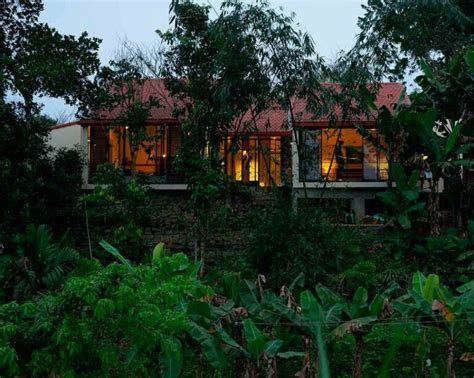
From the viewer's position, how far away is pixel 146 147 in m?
17.5

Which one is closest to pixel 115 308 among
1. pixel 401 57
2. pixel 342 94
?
pixel 342 94

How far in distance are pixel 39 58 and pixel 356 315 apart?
9.13 meters

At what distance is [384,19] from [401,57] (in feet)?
10.4

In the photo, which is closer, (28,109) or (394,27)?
(394,27)

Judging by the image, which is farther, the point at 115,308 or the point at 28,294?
the point at 28,294

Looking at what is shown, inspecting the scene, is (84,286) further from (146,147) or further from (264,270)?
(146,147)

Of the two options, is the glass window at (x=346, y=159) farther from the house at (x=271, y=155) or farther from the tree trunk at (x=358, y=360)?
the tree trunk at (x=358, y=360)

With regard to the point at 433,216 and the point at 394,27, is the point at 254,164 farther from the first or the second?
the point at 433,216

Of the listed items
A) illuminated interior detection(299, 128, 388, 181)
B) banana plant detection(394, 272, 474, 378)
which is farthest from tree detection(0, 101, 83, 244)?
banana plant detection(394, 272, 474, 378)

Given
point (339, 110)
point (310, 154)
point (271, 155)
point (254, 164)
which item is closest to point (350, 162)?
point (271, 155)

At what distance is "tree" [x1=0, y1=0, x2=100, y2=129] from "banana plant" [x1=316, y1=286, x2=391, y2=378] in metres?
8.14

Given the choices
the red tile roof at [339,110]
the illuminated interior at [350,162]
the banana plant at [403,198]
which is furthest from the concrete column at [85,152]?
the banana plant at [403,198]

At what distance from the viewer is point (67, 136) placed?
20.3m

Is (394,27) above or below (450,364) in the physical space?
above
